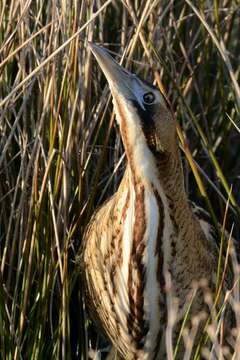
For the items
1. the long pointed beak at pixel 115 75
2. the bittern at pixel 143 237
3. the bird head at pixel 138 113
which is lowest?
the bittern at pixel 143 237

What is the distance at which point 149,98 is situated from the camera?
2.10 m

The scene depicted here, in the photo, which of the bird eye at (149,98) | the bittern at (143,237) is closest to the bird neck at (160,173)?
the bittern at (143,237)

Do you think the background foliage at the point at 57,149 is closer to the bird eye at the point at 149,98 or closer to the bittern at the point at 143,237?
the bittern at the point at 143,237

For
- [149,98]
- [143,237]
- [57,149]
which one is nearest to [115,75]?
[149,98]

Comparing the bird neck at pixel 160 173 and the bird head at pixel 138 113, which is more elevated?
the bird head at pixel 138 113

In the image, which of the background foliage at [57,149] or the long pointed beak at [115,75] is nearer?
the long pointed beak at [115,75]

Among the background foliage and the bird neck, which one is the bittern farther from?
the background foliage

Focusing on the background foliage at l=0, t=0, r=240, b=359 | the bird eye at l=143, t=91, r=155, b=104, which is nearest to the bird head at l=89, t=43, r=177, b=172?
the bird eye at l=143, t=91, r=155, b=104

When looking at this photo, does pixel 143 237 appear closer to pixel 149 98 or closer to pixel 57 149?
pixel 149 98

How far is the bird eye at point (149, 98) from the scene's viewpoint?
2.10 m

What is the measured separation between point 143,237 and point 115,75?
393 mm

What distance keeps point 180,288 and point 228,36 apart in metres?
1.16

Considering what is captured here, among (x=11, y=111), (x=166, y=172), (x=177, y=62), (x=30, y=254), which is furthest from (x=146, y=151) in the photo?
(x=177, y=62)

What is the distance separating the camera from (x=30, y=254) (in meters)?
2.50
